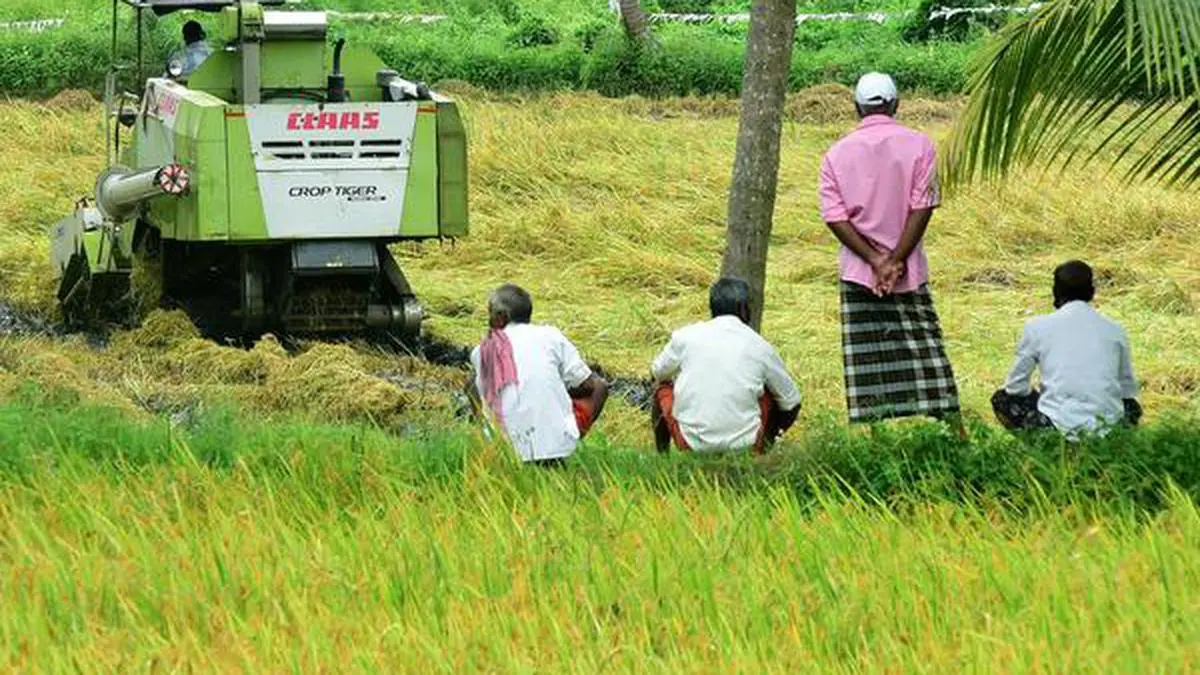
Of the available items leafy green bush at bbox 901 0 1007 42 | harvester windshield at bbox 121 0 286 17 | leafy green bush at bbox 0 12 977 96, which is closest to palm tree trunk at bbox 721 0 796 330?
harvester windshield at bbox 121 0 286 17

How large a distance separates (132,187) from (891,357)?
5.36m

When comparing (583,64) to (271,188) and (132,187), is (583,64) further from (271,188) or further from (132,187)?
(271,188)

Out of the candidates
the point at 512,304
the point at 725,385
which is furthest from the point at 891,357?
the point at 512,304

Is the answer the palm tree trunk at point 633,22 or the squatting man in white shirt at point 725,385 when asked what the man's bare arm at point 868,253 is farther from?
the palm tree trunk at point 633,22

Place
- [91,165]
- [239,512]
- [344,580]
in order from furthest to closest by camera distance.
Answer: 1. [91,165]
2. [239,512]
3. [344,580]

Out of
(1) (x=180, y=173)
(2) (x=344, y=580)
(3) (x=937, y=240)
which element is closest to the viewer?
(2) (x=344, y=580)

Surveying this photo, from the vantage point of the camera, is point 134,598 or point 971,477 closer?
point 134,598

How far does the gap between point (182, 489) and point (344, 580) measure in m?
1.43

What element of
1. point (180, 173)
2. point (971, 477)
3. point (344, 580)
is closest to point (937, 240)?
point (180, 173)

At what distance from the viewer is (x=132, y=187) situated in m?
12.8

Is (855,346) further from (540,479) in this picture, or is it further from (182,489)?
(182,489)

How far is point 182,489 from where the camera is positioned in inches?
297

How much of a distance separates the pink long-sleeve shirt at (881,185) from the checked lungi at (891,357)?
86mm

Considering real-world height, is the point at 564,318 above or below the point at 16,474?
below
